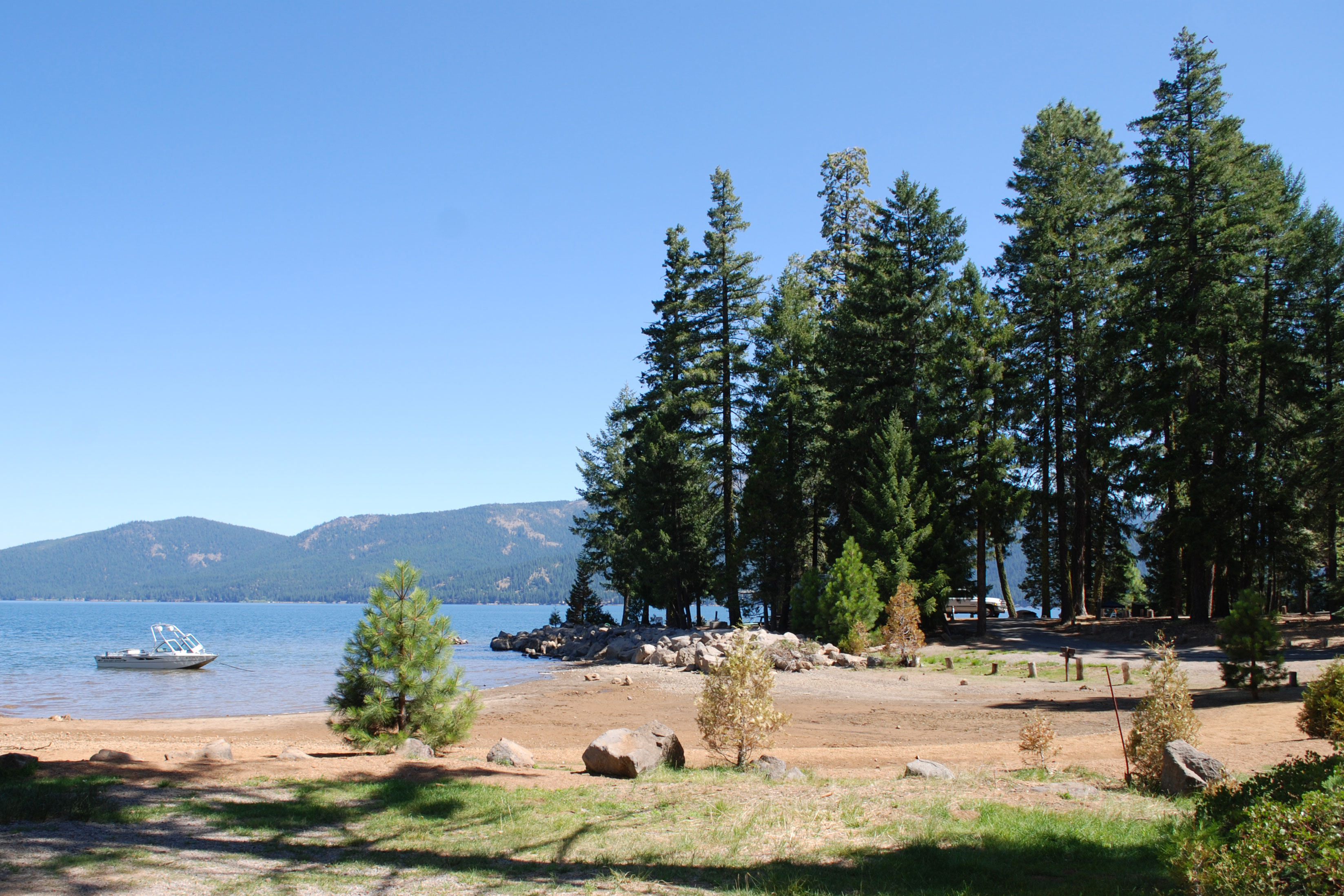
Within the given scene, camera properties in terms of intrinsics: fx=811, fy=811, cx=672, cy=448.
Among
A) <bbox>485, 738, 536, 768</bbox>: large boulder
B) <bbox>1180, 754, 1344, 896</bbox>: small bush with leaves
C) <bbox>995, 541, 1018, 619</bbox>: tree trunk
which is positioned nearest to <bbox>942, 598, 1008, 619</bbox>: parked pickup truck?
<bbox>995, 541, 1018, 619</bbox>: tree trunk

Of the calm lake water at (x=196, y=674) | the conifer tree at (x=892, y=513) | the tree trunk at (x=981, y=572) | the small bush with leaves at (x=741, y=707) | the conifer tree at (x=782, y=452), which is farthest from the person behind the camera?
the conifer tree at (x=782, y=452)

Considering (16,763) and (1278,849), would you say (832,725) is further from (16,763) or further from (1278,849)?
(16,763)

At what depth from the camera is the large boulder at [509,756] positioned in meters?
11.1

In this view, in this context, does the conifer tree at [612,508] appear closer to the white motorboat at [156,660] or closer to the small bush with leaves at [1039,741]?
the white motorboat at [156,660]

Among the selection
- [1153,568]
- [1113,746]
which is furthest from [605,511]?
[1113,746]

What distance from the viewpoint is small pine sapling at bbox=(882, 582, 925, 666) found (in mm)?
25906

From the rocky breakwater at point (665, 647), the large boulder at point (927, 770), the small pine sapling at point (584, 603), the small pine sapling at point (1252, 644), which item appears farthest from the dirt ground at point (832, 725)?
the small pine sapling at point (584, 603)

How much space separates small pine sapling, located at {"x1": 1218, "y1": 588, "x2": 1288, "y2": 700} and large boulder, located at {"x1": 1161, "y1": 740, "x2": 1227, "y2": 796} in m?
9.52

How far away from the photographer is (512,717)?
18.9m

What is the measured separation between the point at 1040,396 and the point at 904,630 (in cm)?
1391

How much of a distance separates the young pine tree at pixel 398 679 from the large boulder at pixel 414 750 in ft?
0.34

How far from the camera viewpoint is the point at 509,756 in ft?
36.8

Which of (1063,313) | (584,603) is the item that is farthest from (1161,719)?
(584,603)

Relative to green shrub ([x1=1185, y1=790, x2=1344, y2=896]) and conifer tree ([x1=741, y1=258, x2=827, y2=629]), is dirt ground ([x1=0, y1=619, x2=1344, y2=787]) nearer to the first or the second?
green shrub ([x1=1185, y1=790, x2=1344, y2=896])
